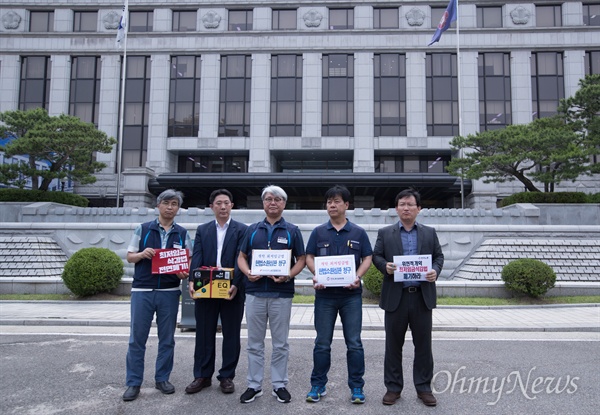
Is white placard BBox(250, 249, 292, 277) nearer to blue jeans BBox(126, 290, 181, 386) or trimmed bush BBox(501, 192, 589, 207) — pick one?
blue jeans BBox(126, 290, 181, 386)

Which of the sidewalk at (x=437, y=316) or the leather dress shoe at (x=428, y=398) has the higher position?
the leather dress shoe at (x=428, y=398)

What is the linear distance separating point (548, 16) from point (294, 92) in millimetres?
23743

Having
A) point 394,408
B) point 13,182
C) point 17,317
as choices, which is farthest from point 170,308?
point 13,182

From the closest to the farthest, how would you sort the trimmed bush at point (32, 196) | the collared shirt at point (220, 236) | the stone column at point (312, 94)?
the collared shirt at point (220, 236) → the trimmed bush at point (32, 196) → the stone column at point (312, 94)

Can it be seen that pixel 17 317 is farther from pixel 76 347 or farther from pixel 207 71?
pixel 207 71

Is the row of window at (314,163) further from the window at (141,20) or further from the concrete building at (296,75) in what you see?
the window at (141,20)

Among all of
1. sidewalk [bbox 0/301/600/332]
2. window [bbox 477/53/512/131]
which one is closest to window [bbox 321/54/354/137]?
window [bbox 477/53/512/131]

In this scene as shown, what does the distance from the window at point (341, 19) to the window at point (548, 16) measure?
1656 centimetres

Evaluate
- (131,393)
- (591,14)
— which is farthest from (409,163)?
(131,393)

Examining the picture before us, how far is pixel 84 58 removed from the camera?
40.9m

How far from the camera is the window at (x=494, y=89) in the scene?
38.8 metres

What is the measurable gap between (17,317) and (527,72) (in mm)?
40939

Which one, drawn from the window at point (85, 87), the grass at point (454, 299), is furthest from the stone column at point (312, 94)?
the grass at point (454, 299)

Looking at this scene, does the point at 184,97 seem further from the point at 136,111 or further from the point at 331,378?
the point at 331,378
